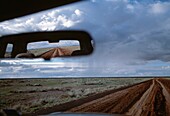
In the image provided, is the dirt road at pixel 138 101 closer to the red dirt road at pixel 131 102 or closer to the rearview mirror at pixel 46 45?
the red dirt road at pixel 131 102

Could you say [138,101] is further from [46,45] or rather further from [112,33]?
[46,45]

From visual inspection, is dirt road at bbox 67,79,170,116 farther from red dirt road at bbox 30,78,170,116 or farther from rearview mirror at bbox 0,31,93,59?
rearview mirror at bbox 0,31,93,59

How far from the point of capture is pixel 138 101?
2.72 m

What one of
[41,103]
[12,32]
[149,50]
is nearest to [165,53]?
[149,50]

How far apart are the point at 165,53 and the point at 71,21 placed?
3.03 feet

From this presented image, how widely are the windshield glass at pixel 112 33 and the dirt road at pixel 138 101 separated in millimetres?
123

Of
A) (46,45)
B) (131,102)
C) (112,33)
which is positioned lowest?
(131,102)

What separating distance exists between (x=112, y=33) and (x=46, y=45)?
0.63 metres

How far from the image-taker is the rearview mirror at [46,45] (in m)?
2.43

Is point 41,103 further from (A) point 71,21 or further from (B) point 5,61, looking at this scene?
(A) point 71,21

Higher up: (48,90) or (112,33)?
(112,33)

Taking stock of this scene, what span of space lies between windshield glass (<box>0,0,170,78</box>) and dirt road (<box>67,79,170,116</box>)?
123 mm

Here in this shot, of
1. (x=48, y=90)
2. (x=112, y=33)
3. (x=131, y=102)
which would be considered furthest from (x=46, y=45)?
(x=131, y=102)

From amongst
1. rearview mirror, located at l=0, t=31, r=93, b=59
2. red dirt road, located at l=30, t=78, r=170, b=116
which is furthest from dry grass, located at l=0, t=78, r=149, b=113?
rearview mirror, located at l=0, t=31, r=93, b=59
